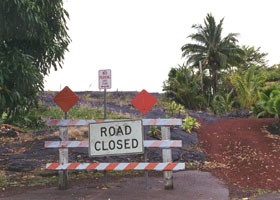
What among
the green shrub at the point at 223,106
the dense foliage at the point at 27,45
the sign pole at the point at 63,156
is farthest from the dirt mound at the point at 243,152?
the green shrub at the point at 223,106

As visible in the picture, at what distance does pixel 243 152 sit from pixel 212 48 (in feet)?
97.5

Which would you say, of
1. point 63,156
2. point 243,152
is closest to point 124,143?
point 63,156

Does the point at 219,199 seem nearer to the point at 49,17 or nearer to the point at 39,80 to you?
the point at 39,80

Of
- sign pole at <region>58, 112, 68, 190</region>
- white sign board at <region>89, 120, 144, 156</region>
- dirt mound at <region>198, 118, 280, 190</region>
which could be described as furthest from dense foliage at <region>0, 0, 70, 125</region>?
dirt mound at <region>198, 118, 280, 190</region>

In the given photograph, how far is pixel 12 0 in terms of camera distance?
683 cm

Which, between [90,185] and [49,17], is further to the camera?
[49,17]

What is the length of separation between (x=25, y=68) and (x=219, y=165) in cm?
649

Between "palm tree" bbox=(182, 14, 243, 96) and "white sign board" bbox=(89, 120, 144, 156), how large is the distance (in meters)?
34.2

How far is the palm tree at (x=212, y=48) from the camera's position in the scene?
40188mm

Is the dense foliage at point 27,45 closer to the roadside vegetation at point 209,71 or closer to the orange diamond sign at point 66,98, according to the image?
the orange diamond sign at point 66,98

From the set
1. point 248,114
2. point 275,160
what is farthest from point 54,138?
point 248,114

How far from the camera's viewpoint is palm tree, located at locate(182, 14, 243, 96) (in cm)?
4019

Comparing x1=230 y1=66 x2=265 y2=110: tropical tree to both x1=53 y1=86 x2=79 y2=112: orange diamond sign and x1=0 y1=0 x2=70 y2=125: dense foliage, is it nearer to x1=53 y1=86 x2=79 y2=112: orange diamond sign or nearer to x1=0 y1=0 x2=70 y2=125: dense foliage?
x1=0 y1=0 x2=70 y2=125: dense foliage

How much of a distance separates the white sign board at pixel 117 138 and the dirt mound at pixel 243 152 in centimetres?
313
